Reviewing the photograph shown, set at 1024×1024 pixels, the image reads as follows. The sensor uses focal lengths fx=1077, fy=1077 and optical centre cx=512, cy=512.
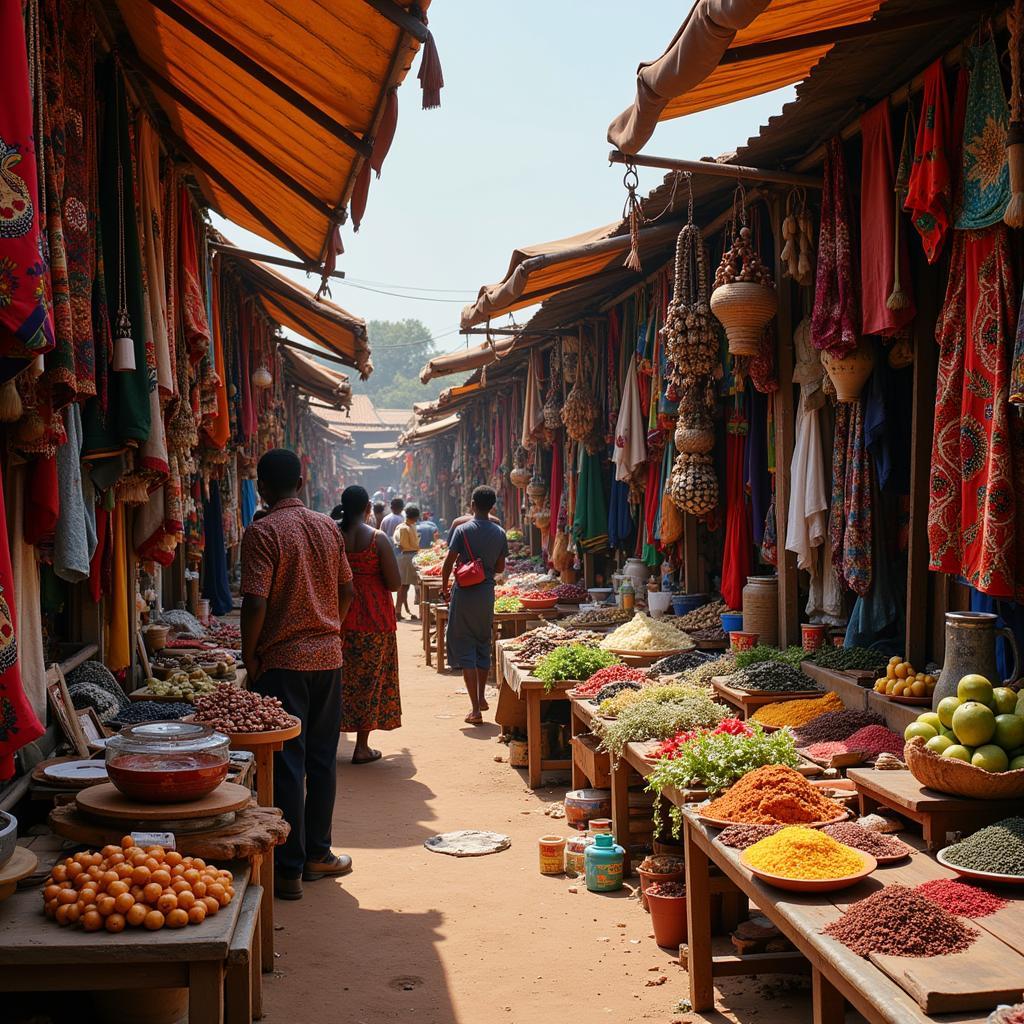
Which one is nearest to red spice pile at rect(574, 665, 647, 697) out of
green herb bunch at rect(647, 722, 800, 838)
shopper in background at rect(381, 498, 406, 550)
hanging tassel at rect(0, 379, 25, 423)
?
green herb bunch at rect(647, 722, 800, 838)

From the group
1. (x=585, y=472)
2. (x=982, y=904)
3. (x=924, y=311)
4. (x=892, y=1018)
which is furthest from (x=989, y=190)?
(x=585, y=472)

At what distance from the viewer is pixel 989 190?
4.38 meters

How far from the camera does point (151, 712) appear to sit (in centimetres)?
488

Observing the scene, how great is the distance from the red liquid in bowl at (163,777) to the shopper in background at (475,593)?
20.5 feet

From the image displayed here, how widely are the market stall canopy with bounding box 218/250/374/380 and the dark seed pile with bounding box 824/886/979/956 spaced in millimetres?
6359

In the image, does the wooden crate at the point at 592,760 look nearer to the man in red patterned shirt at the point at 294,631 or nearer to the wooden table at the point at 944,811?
the man in red patterned shirt at the point at 294,631

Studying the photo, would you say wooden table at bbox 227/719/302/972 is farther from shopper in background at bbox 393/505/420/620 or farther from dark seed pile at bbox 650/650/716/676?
shopper in background at bbox 393/505/420/620

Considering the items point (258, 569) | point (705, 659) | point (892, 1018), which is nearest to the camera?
point (892, 1018)

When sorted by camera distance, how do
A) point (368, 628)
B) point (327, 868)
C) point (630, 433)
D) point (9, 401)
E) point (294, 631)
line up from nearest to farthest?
point (9, 401)
point (294, 631)
point (327, 868)
point (368, 628)
point (630, 433)

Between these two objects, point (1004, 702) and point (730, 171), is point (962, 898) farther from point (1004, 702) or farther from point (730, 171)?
point (730, 171)

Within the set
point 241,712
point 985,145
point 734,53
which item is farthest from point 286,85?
point 985,145

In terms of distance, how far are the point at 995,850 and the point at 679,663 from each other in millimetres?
3966

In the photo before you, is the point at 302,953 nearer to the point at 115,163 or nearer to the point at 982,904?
the point at 982,904

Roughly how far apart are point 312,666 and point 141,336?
1786 mm
